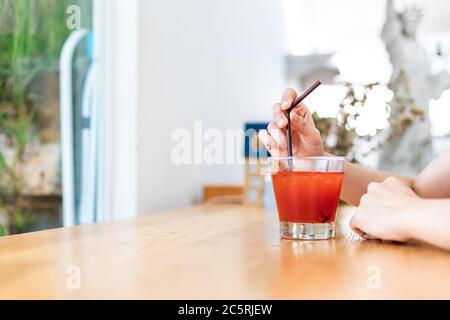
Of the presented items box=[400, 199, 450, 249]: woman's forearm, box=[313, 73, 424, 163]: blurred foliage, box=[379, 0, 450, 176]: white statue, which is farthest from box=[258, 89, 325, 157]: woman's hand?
box=[379, 0, 450, 176]: white statue

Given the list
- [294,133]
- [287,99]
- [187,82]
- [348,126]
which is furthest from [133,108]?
[287,99]

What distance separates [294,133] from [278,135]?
84 millimetres

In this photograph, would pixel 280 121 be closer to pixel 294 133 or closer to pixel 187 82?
pixel 294 133

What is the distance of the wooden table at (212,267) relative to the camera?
0.52 m

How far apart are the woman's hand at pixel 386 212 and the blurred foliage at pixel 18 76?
1.22m

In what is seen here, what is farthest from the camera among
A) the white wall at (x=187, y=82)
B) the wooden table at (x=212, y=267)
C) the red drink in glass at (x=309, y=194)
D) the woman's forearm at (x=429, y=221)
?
the white wall at (x=187, y=82)

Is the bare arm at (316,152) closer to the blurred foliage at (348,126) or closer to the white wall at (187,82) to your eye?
the blurred foliage at (348,126)

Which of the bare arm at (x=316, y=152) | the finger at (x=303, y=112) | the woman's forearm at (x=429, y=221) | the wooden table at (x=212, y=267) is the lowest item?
the wooden table at (x=212, y=267)

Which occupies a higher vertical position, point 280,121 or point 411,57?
point 411,57

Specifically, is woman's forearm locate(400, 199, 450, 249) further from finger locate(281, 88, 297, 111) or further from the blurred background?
the blurred background

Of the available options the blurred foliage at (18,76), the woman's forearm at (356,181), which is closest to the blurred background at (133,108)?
the blurred foliage at (18,76)

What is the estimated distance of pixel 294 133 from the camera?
1.15 metres

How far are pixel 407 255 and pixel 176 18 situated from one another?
1.93 metres

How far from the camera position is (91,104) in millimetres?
2170
